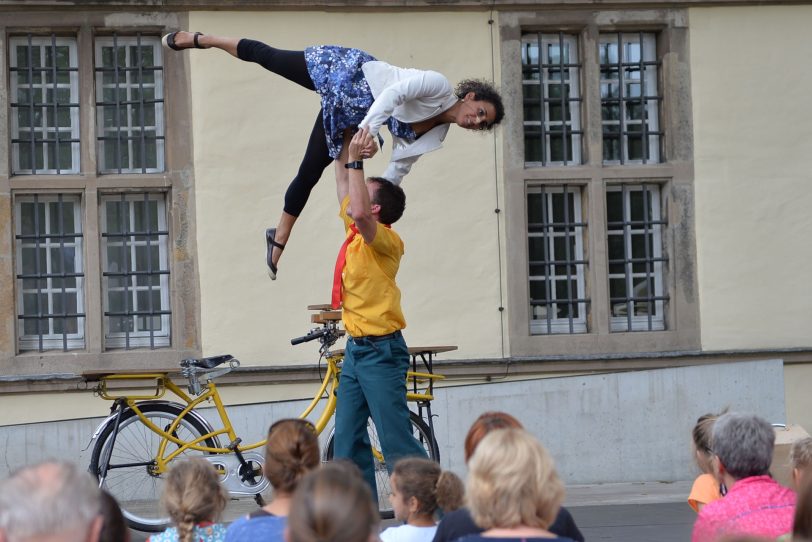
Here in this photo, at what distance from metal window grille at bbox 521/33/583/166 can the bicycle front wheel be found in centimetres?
441

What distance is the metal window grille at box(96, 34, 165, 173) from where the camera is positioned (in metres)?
10.6

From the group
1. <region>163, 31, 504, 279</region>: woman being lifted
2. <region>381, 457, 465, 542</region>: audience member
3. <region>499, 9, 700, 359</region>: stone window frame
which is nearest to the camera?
<region>381, 457, 465, 542</region>: audience member

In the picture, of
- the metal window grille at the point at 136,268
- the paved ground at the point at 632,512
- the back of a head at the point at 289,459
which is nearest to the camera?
the back of a head at the point at 289,459

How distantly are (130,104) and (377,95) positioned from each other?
483cm

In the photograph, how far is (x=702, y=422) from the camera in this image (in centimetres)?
517

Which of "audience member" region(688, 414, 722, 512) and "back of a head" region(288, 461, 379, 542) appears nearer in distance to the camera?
"back of a head" region(288, 461, 379, 542)

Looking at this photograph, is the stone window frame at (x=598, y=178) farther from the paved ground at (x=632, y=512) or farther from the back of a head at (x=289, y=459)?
the back of a head at (x=289, y=459)

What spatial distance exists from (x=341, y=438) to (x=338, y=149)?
54.6 inches

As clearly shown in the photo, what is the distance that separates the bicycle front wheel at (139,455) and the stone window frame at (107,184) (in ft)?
7.51

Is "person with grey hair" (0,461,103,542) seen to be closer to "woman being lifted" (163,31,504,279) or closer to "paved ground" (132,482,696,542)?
"woman being lifted" (163,31,504,279)

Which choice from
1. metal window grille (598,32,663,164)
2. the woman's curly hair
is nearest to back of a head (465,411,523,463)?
the woman's curly hair

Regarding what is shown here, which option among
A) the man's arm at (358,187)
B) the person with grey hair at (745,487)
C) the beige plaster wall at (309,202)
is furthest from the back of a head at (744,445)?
the beige plaster wall at (309,202)

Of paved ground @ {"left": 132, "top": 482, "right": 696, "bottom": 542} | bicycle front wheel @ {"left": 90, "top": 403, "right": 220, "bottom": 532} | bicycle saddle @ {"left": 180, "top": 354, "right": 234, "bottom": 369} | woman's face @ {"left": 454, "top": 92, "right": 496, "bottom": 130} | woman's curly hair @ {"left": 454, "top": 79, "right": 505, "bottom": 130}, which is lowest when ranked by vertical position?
paved ground @ {"left": 132, "top": 482, "right": 696, "bottom": 542}

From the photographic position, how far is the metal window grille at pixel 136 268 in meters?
10.6
